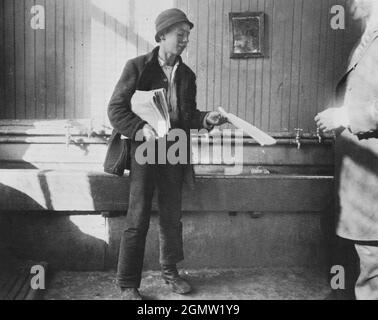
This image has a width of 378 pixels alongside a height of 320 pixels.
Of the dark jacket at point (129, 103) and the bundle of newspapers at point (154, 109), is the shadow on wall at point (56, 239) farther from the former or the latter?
the bundle of newspapers at point (154, 109)

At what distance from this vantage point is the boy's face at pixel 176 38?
3.02 meters

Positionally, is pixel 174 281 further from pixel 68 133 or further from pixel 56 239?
pixel 68 133

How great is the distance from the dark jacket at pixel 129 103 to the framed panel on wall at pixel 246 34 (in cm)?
97

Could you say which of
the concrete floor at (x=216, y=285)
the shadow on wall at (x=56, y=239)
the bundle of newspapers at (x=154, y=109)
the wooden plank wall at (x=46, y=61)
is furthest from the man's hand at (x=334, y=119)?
the wooden plank wall at (x=46, y=61)

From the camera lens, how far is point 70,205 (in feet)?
12.2

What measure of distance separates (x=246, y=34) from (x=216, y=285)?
2.30 metres

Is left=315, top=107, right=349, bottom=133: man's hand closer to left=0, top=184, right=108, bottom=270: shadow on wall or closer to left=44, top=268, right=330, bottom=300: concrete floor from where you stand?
left=44, top=268, right=330, bottom=300: concrete floor

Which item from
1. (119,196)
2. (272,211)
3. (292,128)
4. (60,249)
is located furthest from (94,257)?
(292,128)

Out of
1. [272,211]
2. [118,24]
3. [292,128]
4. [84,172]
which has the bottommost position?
[272,211]

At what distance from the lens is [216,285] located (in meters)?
3.58

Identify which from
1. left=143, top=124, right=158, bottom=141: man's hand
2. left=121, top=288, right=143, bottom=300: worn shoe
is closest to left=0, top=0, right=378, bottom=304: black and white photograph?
left=121, top=288, right=143, bottom=300: worn shoe

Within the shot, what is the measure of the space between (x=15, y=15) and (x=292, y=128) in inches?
111

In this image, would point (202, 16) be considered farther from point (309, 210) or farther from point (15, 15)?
point (309, 210)

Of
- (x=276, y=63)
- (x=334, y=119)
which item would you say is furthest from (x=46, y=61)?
(x=334, y=119)
